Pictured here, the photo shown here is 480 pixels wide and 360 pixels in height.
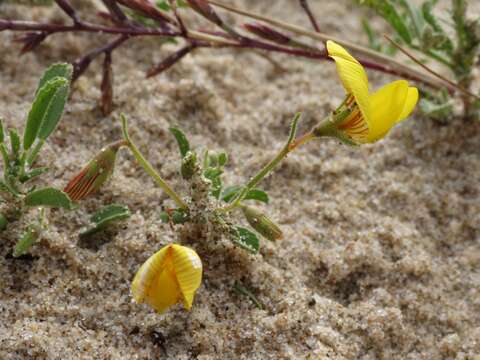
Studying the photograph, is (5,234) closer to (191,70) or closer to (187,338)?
(187,338)

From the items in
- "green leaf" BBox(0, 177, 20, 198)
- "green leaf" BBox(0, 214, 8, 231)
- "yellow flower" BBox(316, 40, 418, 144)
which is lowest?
"green leaf" BBox(0, 214, 8, 231)

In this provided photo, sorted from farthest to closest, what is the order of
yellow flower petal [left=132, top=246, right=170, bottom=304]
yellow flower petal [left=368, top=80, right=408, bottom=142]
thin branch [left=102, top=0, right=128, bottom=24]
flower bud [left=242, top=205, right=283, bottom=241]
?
thin branch [left=102, top=0, right=128, bottom=24] < flower bud [left=242, top=205, right=283, bottom=241] < yellow flower petal [left=368, top=80, right=408, bottom=142] < yellow flower petal [left=132, top=246, right=170, bottom=304]

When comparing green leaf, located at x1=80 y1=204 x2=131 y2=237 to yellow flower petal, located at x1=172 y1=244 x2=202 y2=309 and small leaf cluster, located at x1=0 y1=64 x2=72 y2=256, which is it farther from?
yellow flower petal, located at x1=172 y1=244 x2=202 y2=309

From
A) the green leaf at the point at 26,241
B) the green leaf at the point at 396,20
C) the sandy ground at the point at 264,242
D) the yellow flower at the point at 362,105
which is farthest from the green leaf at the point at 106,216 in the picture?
the green leaf at the point at 396,20

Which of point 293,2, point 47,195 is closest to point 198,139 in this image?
point 47,195

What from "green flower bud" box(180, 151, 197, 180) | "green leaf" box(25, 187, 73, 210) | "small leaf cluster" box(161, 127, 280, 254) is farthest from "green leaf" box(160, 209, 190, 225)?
"green leaf" box(25, 187, 73, 210)

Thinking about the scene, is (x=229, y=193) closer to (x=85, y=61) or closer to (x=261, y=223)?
(x=261, y=223)
